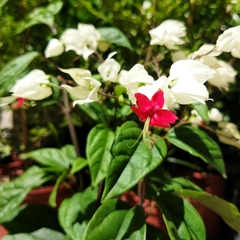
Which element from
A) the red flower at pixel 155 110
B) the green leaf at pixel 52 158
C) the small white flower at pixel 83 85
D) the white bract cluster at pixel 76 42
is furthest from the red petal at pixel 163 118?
the green leaf at pixel 52 158

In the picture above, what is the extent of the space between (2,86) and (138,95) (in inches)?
12.1

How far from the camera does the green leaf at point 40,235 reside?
2.10 ft

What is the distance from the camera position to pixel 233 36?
1.71 ft

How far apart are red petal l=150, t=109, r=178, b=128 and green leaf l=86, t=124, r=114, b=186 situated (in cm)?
16

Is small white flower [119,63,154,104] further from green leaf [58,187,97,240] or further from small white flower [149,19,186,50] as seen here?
green leaf [58,187,97,240]

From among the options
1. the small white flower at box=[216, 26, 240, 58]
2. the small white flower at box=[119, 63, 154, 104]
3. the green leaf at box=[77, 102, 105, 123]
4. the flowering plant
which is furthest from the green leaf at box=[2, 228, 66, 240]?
the small white flower at box=[216, 26, 240, 58]

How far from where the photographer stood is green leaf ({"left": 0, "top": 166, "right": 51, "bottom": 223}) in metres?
0.66

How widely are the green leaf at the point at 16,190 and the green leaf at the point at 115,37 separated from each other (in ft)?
1.00

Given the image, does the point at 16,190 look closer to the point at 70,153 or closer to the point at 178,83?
the point at 70,153

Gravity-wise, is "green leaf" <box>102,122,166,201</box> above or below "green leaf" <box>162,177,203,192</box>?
above

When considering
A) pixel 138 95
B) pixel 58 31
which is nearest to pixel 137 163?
pixel 138 95

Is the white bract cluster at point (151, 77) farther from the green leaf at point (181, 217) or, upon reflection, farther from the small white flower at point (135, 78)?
the green leaf at point (181, 217)

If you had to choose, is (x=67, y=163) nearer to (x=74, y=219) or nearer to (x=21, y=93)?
(x=74, y=219)

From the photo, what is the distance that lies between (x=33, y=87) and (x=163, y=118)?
237mm
